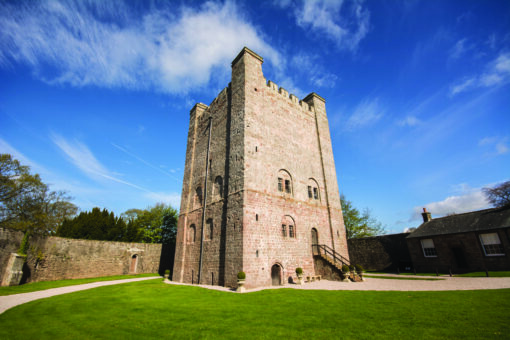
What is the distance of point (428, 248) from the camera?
19125mm

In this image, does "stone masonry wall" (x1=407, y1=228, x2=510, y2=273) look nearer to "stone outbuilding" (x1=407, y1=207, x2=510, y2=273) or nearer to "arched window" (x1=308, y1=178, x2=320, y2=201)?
"stone outbuilding" (x1=407, y1=207, x2=510, y2=273)

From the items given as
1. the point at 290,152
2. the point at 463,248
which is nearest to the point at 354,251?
the point at 463,248

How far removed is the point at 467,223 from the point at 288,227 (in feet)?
49.0

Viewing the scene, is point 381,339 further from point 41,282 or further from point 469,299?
point 41,282

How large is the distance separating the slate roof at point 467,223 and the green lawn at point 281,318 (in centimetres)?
1207

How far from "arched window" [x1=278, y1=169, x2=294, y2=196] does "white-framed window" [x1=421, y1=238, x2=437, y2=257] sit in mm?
13131

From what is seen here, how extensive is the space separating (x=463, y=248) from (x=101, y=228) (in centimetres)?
3561

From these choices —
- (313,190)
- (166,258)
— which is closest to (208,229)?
(313,190)

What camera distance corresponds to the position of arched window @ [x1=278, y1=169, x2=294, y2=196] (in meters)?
16.8

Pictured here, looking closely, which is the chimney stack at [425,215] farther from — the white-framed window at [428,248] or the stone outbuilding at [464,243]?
the white-framed window at [428,248]

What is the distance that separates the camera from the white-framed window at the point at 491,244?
15705mm

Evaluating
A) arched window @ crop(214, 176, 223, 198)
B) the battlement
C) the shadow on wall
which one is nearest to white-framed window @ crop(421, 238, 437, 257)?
the battlement

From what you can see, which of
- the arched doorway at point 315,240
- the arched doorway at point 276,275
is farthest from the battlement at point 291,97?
the arched doorway at point 276,275

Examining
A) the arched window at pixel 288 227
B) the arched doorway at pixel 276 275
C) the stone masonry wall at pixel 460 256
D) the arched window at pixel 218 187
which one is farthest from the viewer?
the arched window at pixel 218 187
